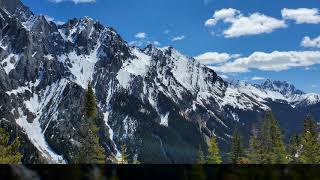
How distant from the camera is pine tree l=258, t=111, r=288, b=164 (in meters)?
104

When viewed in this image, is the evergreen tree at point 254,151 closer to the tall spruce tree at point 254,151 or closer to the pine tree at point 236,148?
the tall spruce tree at point 254,151

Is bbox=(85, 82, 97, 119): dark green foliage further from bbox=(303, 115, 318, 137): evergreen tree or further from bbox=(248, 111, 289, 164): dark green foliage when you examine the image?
bbox=(303, 115, 318, 137): evergreen tree

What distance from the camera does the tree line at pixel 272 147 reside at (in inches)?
3905

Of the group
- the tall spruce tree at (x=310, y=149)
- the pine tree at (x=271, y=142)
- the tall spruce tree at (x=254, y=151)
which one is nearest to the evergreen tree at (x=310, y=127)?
the tall spruce tree at (x=310, y=149)

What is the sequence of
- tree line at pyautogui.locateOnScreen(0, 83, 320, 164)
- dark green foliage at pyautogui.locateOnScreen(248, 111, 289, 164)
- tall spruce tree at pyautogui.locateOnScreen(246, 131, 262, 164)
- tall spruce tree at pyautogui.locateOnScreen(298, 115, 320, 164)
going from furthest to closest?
tall spruce tree at pyautogui.locateOnScreen(246, 131, 262, 164) < dark green foliage at pyautogui.locateOnScreen(248, 111, 289, 164) < tall spruce tree at pyautogui.locateOnScreen(298, 115, 320, 164) < tree line at pyautogui.locateOnScreen(0, 83, 320, 164)

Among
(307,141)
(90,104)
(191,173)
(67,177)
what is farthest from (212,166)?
(307,141)

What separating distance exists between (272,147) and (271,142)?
3.27 feet

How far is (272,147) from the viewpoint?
108688mm

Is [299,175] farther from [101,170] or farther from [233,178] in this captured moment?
[101,170]

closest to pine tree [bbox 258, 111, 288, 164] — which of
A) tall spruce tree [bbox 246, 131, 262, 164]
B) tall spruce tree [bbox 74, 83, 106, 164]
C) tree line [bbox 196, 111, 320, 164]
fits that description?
tree line [bbox 196, 111, 320, 164]

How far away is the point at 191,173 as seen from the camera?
3338mm

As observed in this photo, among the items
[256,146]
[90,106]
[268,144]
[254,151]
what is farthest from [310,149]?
[90,106]

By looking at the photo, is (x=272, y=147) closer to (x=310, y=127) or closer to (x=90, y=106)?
(x=310, y=127)

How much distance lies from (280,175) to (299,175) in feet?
0.50
